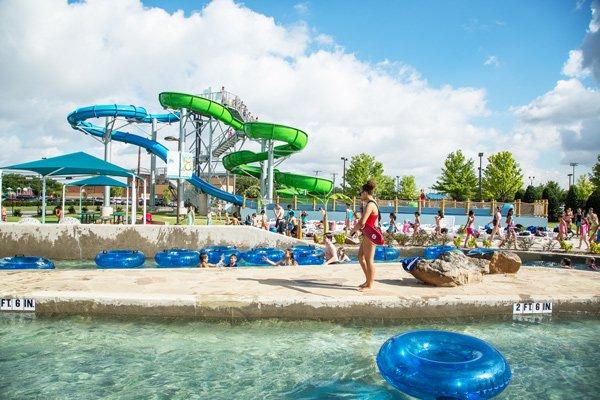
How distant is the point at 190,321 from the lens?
578 cm

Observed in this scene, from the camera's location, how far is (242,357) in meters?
4.90

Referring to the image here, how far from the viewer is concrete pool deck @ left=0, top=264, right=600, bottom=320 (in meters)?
5.80

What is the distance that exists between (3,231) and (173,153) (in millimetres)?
8038

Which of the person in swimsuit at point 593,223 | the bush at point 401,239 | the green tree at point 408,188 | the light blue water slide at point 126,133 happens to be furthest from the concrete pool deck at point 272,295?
the green tree at point 408,188

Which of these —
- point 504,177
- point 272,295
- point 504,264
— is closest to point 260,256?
point 272,295

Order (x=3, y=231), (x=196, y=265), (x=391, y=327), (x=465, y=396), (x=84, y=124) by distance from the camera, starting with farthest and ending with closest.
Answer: (x=84, y=124) → (x=3, y=231) → (x=196, y=265) → (x=391, y=327) → (x=465, y=396)

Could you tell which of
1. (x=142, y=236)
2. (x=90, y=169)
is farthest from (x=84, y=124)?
(x=142, y=236)

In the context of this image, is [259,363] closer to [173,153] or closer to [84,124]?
[173,153]

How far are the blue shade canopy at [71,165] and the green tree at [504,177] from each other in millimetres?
44036

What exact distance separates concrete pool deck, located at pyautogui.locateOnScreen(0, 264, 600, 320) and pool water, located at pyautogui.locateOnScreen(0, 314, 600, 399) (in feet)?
0.56

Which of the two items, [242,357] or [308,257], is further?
[308,257]

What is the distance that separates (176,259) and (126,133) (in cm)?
2701

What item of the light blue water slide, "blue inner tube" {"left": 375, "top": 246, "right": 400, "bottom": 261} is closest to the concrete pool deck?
"blue inner tube" {"left": 375, "top": 246, "right": 400, "bottom": 261}

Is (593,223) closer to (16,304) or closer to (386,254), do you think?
(386,254)
